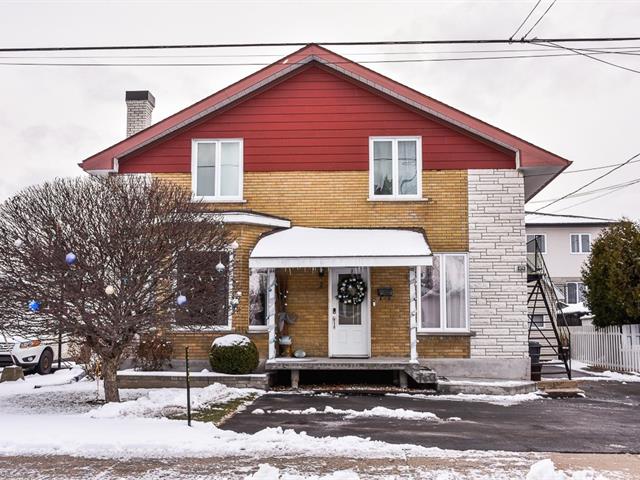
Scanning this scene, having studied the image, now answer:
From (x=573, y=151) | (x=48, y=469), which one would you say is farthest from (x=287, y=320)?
(x=573, y=151)

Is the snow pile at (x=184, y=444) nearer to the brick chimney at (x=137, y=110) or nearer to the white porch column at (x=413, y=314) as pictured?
the white porch column at (x=413, y=314)

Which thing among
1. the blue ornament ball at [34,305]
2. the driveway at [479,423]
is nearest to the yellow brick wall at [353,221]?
the driveway at [479,423]

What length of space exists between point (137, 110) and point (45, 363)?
763 cm

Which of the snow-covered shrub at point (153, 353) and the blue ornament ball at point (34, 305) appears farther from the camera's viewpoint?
the snow-covered shrub at point (153, 353)

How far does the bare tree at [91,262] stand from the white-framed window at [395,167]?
7033mm

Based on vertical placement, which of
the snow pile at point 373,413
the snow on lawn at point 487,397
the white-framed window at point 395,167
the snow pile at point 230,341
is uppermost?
the white-framed window at point 395,167

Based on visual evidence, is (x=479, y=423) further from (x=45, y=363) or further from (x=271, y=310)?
(x=45, y=363)

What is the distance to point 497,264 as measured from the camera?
1617 centimetres

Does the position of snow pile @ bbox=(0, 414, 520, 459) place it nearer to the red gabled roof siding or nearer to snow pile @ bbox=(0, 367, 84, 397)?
snow pile @ bbox=(0, 367, 84, 397)

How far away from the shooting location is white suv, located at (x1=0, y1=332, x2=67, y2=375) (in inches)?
708

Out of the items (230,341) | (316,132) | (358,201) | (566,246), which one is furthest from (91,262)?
(566,246)

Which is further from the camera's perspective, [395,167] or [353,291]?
[395,167]

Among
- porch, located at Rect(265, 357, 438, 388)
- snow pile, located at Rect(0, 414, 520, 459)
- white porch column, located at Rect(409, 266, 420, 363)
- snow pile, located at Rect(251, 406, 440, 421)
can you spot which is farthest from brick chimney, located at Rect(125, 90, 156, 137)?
snow pile, located at Rect(0, 414, 520, 459)

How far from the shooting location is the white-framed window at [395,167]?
16.6 meters
